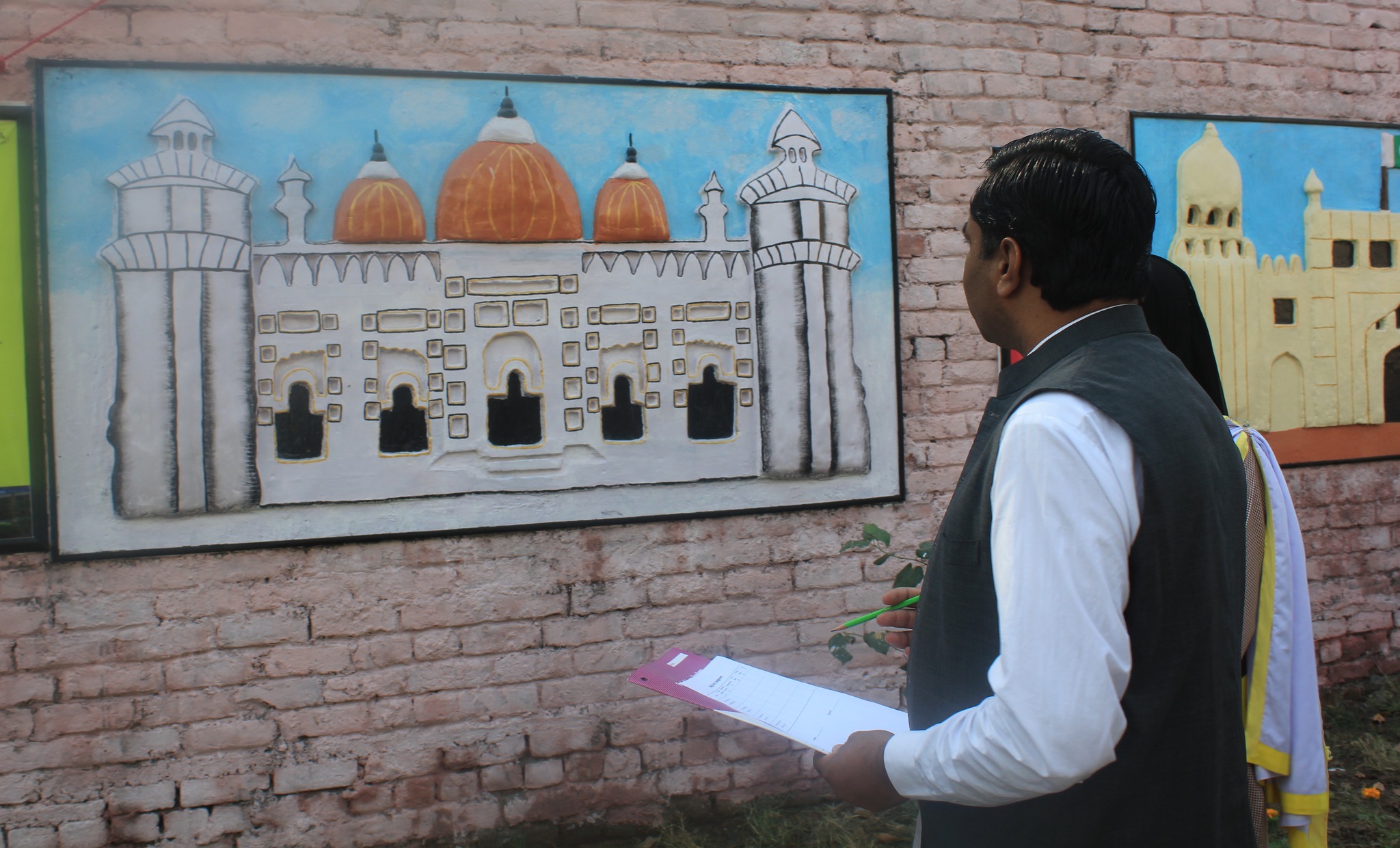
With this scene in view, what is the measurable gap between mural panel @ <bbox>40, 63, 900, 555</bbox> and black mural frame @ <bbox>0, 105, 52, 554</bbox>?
0.14 ft

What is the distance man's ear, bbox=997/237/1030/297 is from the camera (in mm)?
1129

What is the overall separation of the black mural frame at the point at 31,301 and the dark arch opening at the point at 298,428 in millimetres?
615

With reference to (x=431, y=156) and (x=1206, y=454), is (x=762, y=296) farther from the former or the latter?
(x=1206, y=454)

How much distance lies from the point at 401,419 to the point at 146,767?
1266 millimetres

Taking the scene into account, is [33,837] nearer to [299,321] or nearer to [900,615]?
[299,321]

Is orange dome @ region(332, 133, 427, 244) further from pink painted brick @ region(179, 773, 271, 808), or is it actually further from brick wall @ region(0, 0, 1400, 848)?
pink painted brick @ region(179, 773, 271, 808)

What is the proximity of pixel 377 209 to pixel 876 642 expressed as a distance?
205 cm

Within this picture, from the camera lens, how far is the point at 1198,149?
3.32m

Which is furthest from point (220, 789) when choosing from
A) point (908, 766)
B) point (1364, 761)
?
point (1364, 761)

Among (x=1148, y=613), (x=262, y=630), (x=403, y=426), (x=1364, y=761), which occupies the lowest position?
(x=1364, y=761)

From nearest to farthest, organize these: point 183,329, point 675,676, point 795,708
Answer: point 795,708, point 675,676, point 183,329

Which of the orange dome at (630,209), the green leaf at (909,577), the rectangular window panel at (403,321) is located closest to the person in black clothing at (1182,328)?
the green leaf at (909,577)

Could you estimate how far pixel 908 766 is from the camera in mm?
1076

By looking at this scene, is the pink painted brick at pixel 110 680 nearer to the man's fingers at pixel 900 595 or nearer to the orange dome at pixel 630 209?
the orange dome at pixel 630 209
